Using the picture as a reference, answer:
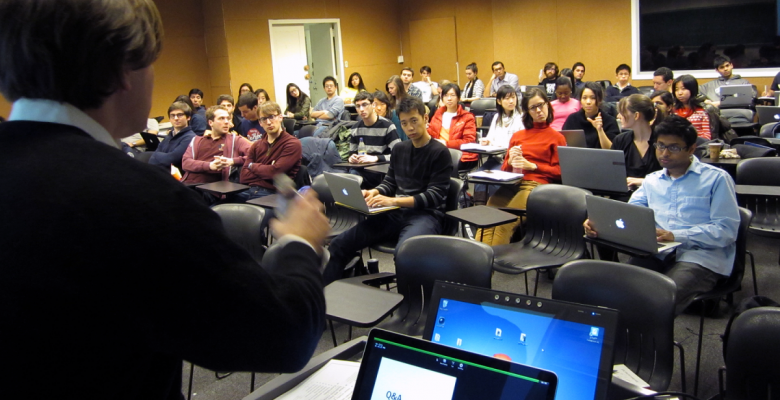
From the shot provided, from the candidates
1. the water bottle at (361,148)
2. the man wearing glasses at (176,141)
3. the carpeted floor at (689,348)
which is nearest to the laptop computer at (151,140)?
the man wearing glasses at (176,141)

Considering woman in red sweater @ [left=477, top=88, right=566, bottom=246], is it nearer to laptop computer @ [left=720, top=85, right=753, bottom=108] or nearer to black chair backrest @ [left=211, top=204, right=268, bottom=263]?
black chair backrest @ [left=211, top=204, right=268, bottom=263]

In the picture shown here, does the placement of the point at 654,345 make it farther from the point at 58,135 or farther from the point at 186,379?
the point at 186,379

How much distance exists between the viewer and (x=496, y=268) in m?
3.34

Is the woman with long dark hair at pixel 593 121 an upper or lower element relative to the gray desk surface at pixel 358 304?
upper

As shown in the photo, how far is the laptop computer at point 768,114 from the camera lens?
6130 mm

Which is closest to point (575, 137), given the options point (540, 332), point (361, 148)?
point (361, 148)

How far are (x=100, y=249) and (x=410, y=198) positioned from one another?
10.4 ft

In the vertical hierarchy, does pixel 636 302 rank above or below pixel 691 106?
below

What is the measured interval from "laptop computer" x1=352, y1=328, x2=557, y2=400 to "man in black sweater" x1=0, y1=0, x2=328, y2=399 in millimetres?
248

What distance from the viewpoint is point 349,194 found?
12.6 ft

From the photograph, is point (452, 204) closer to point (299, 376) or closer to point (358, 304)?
point (358, 304)

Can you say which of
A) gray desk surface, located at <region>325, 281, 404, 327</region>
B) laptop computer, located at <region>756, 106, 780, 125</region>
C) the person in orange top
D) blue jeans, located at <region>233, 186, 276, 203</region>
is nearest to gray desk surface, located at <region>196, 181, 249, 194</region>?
blue jeans, located at <region>233, 186, 276, 203</region>

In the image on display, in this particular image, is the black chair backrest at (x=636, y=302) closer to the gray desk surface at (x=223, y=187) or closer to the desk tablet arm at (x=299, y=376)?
the desk tablet arm at (x=299, y=376)

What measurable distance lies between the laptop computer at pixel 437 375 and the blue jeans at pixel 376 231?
Answer: 2.69m
